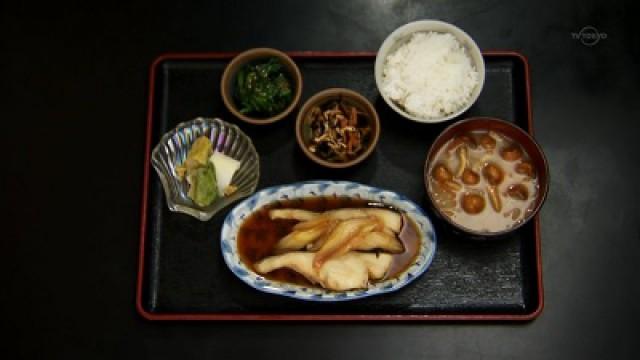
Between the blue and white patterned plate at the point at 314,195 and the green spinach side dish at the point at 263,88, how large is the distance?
0.31 metres

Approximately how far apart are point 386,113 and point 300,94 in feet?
1.18

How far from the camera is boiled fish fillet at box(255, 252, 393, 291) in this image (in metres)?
2.61

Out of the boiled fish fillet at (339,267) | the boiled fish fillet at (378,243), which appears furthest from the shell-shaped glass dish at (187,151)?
the boiled fish fillet at (378,243)

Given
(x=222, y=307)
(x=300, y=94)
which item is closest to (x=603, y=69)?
(x=300, y=94)

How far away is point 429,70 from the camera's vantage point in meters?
2.80

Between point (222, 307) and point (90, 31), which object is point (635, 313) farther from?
point (90, 31)

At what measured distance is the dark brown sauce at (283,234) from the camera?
2.71 m

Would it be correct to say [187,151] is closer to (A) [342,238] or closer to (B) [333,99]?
(B) [333,99]

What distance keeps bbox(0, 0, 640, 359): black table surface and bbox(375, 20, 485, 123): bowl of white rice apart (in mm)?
175

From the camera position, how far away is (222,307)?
2727 millimetres

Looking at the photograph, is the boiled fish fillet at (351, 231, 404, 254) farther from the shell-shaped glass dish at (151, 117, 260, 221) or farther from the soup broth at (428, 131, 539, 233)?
the shell-shaped glass dish at (151, 117, 260, 221)

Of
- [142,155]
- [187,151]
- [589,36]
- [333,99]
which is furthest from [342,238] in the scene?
[589,36]

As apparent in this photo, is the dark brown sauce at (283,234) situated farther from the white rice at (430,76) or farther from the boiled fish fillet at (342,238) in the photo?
the white rice at (430,76)

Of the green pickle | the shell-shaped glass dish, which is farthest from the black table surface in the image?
the green pickle
